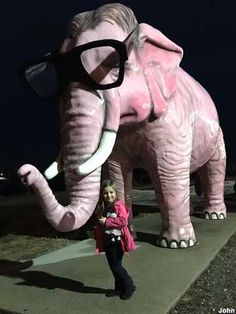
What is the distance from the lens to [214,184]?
635cm

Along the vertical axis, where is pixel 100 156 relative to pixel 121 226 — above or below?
above

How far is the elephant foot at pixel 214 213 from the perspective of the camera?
20.9 feet

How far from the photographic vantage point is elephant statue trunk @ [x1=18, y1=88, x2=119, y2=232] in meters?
3.53

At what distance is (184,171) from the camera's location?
483 centimetres

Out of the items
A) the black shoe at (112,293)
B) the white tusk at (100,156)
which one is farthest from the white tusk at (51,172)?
the black shoe at (112,293)

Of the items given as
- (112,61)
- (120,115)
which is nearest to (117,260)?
(120,115)

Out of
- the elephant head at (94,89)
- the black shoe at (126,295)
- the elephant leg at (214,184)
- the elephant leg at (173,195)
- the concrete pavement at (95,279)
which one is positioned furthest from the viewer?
the elephant leg at (214,184)

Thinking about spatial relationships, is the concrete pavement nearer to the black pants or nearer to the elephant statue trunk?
the black pants

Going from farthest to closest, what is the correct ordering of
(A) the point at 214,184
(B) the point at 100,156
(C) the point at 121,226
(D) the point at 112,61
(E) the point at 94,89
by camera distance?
1. (A) the point at 214,184
2. (D) the point at 112,61
3. (E) the point at 94,89
4. (B) the point at 100,156
5. (C) the point at 121,226

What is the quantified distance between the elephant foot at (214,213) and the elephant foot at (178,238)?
5.15 feet

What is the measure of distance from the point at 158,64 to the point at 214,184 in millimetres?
2217

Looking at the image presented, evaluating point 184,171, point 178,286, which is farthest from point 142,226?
point 178,286

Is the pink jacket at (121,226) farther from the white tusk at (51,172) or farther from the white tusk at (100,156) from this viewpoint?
the white tusk at (51,172)

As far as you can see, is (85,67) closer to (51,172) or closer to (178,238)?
(51,172)
